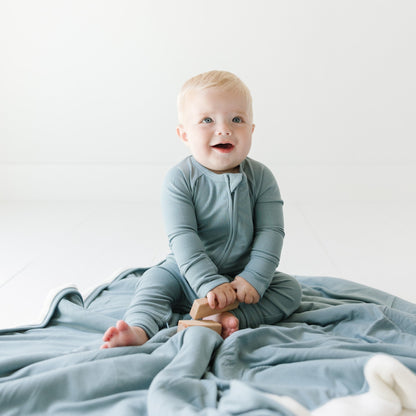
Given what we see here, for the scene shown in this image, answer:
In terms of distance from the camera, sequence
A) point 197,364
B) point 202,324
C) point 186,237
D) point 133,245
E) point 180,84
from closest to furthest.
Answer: point 197,364, point 202,324, point 186,237, point 133,245, point 180,84

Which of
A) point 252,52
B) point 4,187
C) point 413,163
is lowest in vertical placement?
point 4,187

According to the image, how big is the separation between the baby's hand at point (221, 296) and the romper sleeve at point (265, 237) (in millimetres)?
62

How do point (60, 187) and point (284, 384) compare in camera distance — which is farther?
point (60, 187)

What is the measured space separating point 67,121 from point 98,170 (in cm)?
35

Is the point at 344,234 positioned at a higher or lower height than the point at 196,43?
lower

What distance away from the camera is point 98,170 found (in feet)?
11.3

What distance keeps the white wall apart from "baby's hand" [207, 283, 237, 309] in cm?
226

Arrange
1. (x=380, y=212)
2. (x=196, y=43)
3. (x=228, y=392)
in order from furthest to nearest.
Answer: (x=196, y=43)
(x=380, y=212)
(x=228, y=392)

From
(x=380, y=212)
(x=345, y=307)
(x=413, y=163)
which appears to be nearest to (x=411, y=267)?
(x=345, y=307)

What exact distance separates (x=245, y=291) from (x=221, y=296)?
7 cm

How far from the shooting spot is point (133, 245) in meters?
2.28

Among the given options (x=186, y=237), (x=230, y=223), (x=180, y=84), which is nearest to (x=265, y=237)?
(x=230, y=223)

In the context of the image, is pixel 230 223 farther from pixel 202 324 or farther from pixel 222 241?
pixel 202 324

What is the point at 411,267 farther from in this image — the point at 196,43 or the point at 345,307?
the point at 196,43
